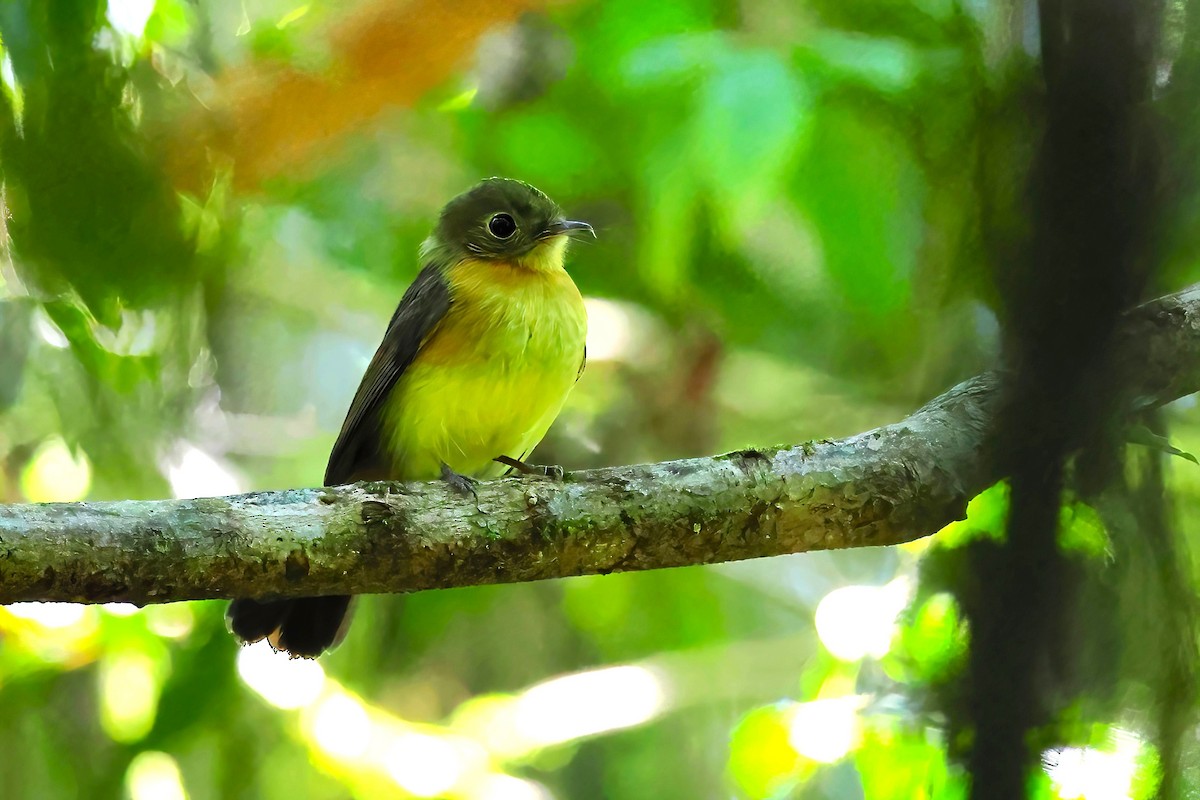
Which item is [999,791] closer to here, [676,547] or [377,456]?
[676,547]

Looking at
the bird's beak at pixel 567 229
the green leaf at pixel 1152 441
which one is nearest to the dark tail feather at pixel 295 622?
the bird's beak at pixel 567 229

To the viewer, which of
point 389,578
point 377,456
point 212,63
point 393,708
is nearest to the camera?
point 389,578

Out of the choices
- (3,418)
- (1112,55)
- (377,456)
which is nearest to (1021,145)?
(1112,55)

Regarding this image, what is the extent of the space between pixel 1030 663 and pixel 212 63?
213 centimetres

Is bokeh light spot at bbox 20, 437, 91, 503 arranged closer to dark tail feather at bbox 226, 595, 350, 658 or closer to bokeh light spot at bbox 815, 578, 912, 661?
dark tail feather at bbox 226, 595, 350, 658

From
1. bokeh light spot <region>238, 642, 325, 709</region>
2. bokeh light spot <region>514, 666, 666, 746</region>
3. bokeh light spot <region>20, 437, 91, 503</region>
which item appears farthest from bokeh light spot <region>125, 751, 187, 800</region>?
bokeh light spot <region>514, 666, 666, 746</region>

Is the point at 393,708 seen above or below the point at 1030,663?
above

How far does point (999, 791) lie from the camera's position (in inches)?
13.9

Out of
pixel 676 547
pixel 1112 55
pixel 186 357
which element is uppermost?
pixel 186 357

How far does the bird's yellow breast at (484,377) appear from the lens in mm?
2160

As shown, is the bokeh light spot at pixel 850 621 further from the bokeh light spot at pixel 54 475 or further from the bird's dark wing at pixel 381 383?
the bokeh light spot at pixel 54 475

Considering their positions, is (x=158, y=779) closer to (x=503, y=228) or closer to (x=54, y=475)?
(x=54, y=475)

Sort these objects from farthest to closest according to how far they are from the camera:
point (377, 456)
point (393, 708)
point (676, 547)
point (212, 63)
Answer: point (393, 708) → point (377, 456) → point (212, 63) → point (676, 547)

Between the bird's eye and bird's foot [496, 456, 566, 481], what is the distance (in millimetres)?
535
